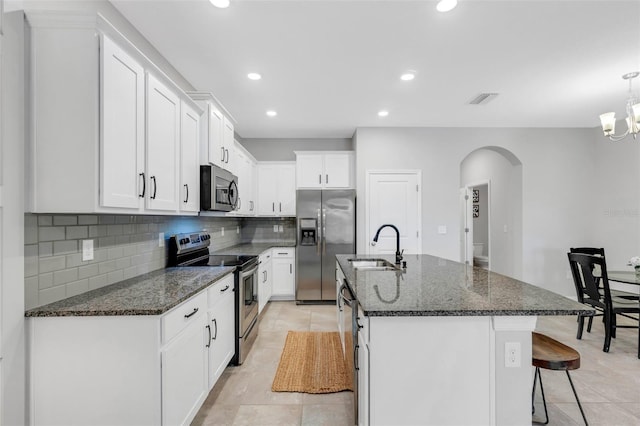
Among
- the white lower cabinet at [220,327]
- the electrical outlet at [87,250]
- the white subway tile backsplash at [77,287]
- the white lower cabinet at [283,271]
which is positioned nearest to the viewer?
the white subway tile backsplash at [77,287]

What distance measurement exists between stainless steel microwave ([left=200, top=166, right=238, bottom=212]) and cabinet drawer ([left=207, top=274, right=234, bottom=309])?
26.2 inches

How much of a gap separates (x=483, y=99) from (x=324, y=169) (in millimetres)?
2407

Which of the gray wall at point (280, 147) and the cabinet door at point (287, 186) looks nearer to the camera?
the cabinet door at point (287, 186)

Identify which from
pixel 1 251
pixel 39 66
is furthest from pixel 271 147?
pixel 1 251

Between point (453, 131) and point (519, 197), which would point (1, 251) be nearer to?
point (453, 131)

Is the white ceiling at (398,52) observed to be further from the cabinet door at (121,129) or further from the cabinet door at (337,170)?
the cabinet door at (337,170)

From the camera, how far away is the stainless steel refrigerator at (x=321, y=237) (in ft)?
15.3

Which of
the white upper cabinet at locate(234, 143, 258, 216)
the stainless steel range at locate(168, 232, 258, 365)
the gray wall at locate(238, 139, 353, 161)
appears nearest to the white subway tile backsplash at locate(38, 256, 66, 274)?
the stainless steel range at locate(168, 232, 258, 365)

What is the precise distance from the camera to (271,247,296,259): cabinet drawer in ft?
15.8

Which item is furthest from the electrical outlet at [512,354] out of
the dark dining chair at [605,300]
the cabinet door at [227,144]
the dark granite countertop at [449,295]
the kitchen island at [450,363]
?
the cabinet door at [227,144]

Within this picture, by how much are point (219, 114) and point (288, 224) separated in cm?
273

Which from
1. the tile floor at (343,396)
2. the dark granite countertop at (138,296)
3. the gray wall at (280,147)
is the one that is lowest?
the tile floor at (343,396)

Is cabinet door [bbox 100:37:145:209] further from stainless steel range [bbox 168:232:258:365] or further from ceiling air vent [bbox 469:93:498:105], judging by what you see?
ceiling air vent [bbox 469:93:498:105]

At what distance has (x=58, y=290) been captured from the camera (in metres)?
1.59
